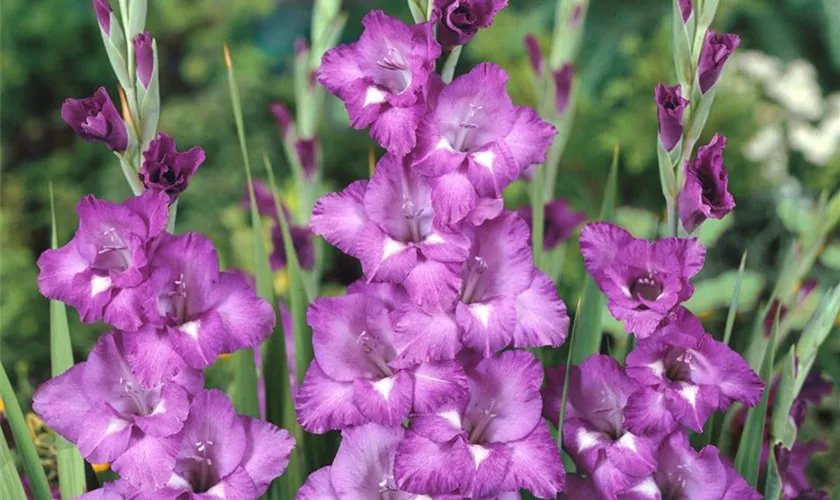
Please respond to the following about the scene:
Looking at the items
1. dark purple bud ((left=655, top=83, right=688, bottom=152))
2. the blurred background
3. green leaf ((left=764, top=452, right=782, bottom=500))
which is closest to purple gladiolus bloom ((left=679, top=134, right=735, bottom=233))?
dark purple bud ((left=655, top=83, right=688, bottom=152))

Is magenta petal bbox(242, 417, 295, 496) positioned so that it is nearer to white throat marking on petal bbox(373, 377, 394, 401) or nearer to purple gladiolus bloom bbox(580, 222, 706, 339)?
white throat marking on petal bbox(373, 377, 394, 401)

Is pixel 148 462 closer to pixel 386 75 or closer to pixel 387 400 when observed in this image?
pixel 387 400

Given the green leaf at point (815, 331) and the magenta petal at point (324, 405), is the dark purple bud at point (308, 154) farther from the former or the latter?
the green leaf at point (815, 331)

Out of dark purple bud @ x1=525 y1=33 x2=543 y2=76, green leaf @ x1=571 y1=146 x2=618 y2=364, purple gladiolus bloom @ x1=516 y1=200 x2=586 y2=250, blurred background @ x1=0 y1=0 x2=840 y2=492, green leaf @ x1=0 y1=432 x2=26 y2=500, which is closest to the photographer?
green leaf @ x1=0 y1=432 x2=26 y2=500

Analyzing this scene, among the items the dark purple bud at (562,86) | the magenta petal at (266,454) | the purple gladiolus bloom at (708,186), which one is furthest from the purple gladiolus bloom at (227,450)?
the dark purple bud at (562,86)

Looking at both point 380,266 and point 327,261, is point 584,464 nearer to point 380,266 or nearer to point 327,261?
point 380,266

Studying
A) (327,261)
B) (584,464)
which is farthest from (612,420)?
(327,261)
